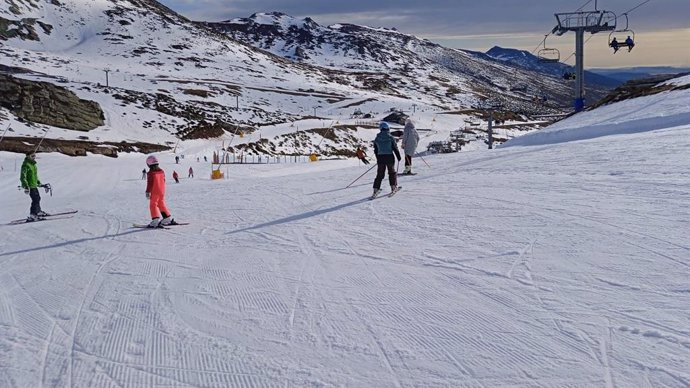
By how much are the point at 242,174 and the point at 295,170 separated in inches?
148

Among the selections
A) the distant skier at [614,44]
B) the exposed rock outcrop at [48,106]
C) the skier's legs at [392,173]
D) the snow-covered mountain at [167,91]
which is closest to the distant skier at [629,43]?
the distant skier at [614,44]

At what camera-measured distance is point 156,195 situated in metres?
11.0

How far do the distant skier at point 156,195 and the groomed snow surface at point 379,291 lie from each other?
0.43 meters

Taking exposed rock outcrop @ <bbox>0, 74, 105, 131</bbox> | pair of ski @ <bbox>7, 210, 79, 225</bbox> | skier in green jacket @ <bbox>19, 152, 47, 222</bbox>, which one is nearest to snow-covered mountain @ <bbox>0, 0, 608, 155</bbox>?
exposed rock outcrop @ <bbox>0, 74, 105, 131</bbox>

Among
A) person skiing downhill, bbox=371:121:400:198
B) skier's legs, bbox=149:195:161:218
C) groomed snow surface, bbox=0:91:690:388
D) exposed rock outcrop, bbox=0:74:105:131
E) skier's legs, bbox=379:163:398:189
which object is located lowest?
groomed snow surface, bbox=0:91:690:388

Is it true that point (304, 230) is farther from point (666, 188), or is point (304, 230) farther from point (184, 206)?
point (666, 188)

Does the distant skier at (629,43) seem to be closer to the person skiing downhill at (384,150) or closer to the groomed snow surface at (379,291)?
the groomed snow surface at (379,291)

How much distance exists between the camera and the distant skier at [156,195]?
10672 mm

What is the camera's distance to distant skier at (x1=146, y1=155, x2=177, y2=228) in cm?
1067

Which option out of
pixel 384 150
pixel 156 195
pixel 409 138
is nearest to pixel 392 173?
pixel 384 150

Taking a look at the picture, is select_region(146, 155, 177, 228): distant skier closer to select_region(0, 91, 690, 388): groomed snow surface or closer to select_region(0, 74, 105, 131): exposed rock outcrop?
select_region(0, 91, 690, 388): groomed snow surface

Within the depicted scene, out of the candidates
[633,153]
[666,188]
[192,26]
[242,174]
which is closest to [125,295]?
[666,188]

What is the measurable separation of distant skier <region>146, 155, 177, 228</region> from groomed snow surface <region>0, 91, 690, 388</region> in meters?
0.43

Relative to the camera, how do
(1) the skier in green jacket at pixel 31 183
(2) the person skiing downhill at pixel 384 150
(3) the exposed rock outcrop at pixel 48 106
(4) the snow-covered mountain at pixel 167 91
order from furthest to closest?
(4) the snow-covered mountain at pixel 167 91 → (3) the exposed rock outcrop at pixel 48 106 → (1) the skier in green jacket at pixel 31 183 → (2) the person skiing downhill at pixel 384 150
